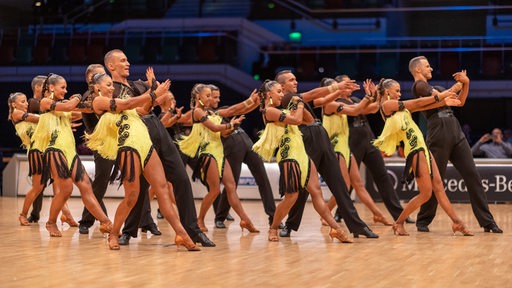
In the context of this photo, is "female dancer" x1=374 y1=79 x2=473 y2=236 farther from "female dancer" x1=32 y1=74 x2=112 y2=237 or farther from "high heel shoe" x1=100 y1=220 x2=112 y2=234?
"female dancer" x1=32 y1=74 x2=112 y2=237

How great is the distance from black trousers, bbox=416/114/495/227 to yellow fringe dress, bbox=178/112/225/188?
2201 mm

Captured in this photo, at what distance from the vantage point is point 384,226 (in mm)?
11172

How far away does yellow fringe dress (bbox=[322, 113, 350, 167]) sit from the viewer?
10.8 m

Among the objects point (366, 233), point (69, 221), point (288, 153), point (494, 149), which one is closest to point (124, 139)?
point (288, 153)

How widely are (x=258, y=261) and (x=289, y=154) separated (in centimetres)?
179

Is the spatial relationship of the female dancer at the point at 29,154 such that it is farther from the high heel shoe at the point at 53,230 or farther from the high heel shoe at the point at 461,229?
the high heel shoe at the point at 461,229

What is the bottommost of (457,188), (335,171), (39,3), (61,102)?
(457,188)

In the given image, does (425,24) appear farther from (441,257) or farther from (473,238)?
(441,257)

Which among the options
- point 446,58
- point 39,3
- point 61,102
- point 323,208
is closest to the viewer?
point 323,208

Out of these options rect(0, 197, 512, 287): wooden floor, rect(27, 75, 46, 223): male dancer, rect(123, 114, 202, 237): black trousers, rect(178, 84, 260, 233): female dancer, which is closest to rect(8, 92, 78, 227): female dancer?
rect(27, 75, 46, 223): male dancer

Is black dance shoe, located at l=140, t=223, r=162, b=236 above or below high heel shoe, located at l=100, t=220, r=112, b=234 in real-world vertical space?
below

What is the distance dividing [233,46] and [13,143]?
5510mm

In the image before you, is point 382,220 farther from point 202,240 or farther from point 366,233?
point 202,240

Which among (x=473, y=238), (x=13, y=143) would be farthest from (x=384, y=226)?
(x=13, y=143)
